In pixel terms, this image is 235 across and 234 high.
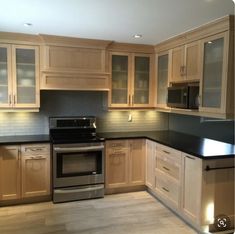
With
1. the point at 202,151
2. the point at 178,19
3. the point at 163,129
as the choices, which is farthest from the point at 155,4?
the point at 163,129

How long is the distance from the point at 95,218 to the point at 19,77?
225 centimetres

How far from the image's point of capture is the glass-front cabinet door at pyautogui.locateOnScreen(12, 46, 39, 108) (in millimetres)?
3727

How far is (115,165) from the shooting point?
404 cm

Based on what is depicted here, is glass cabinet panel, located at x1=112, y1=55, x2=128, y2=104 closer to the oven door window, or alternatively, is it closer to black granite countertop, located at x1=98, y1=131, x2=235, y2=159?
black granite countertop, located at x1=98, y1=131, x2=235, y2=159

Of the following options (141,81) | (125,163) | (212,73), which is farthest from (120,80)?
Result: (212,73)

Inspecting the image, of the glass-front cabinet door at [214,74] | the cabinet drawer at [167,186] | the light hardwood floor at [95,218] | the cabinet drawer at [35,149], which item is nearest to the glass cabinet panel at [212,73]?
the glass-front cabinet door at [214,74]

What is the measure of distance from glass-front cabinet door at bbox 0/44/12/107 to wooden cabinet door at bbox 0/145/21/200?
0.69 m

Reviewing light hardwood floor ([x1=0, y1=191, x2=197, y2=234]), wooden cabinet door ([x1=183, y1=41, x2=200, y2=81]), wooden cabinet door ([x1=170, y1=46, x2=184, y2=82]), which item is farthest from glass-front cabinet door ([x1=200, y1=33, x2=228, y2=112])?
light hardwood floor ([x1=0, y1=191, x2=197, y2=234])

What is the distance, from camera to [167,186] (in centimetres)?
347

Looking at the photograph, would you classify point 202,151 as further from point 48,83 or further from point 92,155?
point 48,83

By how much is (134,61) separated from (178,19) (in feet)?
4.84

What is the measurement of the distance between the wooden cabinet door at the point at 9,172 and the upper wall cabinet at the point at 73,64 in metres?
1.03

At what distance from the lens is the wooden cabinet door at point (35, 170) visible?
3596mm

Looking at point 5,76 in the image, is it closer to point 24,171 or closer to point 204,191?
point 24,171
